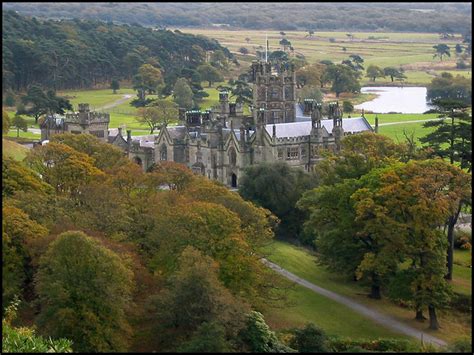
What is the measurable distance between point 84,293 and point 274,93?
46633 millimetres

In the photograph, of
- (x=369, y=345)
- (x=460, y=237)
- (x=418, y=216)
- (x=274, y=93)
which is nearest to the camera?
(x=369, y=345)

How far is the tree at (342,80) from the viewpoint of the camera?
140000 millimetres

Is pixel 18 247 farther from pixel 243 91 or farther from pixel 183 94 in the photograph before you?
pixel 243 91

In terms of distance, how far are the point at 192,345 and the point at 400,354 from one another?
701 centimetres

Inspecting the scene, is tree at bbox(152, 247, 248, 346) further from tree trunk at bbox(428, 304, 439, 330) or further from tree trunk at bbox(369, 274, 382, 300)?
Answer: tree trunk at bbox(369, 274, 382, 300)

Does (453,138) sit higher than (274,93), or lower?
lower

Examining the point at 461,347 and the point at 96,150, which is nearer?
the point at 461,347

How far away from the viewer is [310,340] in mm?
34438

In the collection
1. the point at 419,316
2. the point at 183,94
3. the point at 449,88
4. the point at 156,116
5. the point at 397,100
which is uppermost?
the point at 419,316

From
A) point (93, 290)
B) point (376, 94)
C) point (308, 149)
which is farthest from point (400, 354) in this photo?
point (376, 94)

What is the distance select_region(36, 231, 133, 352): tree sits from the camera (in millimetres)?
32406

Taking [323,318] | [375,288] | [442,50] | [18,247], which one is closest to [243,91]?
[442,50]

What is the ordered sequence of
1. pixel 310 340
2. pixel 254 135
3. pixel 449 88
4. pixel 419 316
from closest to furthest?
pixel 310 340, pixel 419 316, pixel 254 135, pixel 449 88

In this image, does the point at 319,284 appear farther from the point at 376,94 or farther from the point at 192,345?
the point at 376,94
